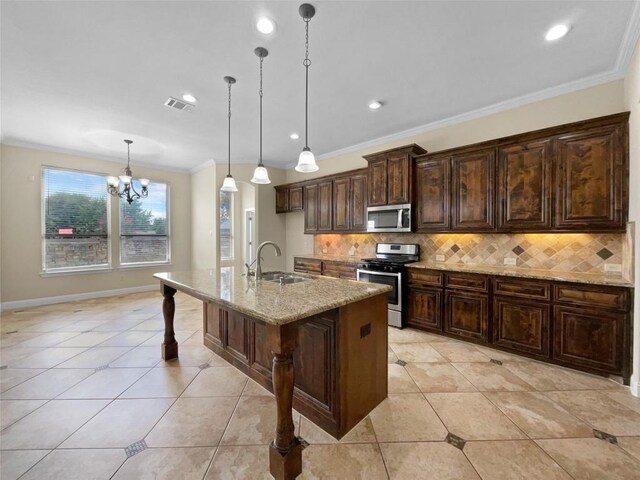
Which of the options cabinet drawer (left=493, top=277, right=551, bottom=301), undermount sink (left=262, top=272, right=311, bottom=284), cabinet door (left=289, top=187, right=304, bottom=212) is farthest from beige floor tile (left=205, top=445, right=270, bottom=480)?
cabinet door (left=289, top=187, right=304, bottom=212)

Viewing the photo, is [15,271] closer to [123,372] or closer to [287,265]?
[123,372]

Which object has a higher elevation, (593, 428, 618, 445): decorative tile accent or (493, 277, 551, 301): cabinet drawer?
(493, 277, 551, 301): cabinet drawer

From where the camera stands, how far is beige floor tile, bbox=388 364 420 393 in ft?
7.47

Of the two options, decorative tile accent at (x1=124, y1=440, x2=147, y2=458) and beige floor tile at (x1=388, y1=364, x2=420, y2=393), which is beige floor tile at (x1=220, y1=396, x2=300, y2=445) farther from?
beige floor tile at (x1=388, y1=364, x2=420, y2=393)

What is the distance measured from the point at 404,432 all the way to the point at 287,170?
5616mm

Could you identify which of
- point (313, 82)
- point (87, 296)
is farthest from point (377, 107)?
point (87, 296)

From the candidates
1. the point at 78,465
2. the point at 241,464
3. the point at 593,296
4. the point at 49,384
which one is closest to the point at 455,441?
the point at 241,464

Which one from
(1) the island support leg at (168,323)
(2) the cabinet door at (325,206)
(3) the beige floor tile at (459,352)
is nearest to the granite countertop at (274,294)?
(1) the island support leg at (168,323)

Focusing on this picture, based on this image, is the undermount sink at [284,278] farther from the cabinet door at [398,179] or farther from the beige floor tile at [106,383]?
the cabinet door at [398,179]

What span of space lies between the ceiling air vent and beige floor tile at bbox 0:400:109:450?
3221 millimetres

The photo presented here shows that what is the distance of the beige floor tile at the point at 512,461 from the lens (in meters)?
1.45

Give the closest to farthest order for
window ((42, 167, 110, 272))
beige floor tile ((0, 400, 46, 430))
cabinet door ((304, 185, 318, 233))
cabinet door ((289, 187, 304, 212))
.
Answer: beige floor tile ((0, 400, 46, 430)) < window ((42, 167, 110, 272)) < cabinet door ((304, 185, 318, 233)) < cabinet door ((289, 187, 304, 212))

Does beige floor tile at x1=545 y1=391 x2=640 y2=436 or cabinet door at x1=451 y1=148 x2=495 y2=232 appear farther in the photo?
cabinet door at x1=451 y1=148 x2=495 y2=232

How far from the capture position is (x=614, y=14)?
1.99 m
